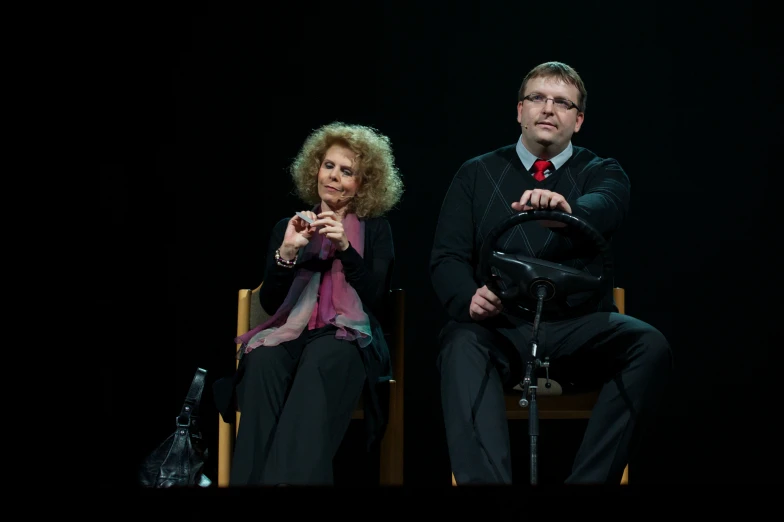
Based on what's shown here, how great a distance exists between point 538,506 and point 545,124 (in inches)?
71.0

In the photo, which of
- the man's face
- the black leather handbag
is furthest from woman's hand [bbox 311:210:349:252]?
the man's face

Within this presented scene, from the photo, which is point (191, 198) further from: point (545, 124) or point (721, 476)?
point (721, 476)

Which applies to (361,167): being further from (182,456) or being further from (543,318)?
(182,456)

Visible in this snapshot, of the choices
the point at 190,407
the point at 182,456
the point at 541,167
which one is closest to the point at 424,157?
the point at 541,167

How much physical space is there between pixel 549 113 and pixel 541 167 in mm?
173

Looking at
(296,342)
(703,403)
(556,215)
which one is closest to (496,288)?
(556,215)

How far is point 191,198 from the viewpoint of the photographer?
368 cm

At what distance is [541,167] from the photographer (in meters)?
3.08

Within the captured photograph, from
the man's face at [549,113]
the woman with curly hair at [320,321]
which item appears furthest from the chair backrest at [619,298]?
the woman with curly hair at [320,321]

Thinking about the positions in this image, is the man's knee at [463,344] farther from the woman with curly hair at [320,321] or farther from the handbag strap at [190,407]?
Result: the handbag strap at [190,407]

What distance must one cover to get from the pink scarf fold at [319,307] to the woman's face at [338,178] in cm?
11

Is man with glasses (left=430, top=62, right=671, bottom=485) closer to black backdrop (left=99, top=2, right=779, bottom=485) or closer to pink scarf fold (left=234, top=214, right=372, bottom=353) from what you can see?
pink scarf fold (left=234, top=214, right=372, bottom=353)

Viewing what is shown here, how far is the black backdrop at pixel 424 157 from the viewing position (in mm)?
3615

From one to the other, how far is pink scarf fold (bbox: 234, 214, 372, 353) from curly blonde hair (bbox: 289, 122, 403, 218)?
0.13 m
